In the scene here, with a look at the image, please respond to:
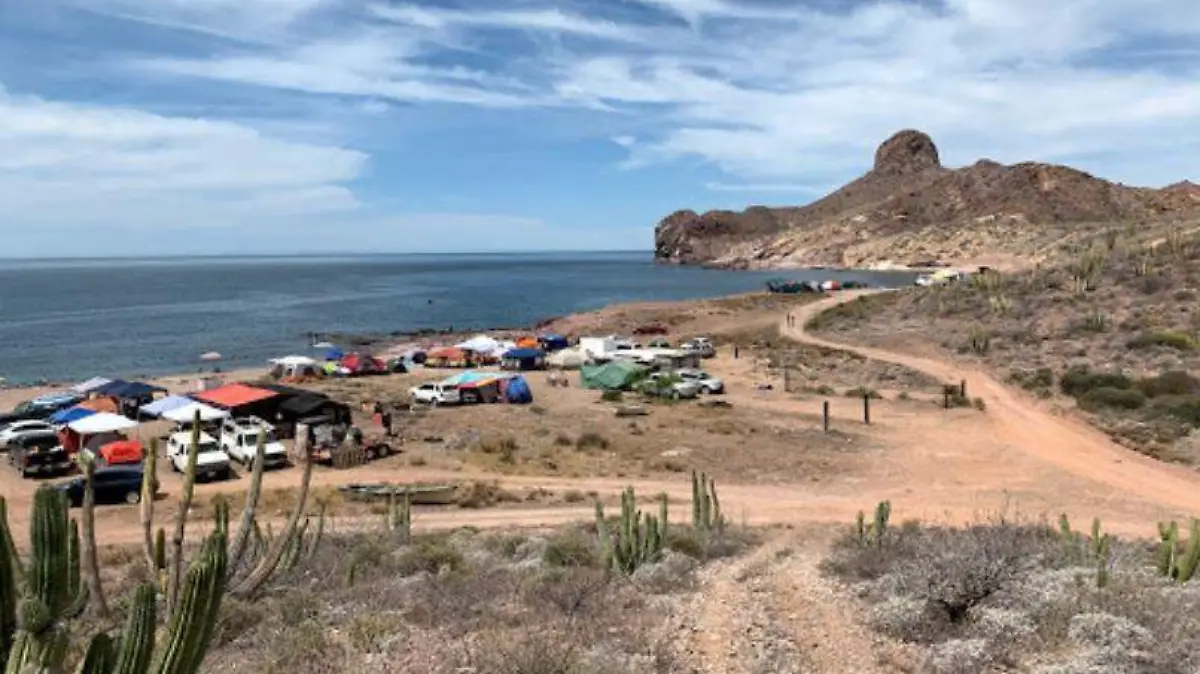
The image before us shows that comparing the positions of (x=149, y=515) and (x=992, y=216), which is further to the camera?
(x=992, y=216)

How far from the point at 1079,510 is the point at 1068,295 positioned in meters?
35.3

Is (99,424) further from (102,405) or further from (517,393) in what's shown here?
(517,393)

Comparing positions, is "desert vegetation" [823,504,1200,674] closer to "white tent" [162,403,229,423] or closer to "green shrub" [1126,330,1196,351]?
"white tent" [162,403,229,423]

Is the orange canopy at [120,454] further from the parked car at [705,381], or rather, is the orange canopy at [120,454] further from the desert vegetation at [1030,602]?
the parked car at [705,381]

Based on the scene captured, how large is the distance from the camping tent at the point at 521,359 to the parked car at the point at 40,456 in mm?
25452

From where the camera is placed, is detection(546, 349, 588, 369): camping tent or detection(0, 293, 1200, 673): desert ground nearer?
detection(0, 293, 1200, 673): desert ground

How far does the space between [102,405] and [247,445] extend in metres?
12.2

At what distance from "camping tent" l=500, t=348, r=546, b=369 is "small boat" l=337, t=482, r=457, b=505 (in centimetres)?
2671

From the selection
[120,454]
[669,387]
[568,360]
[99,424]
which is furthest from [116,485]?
[568,360]

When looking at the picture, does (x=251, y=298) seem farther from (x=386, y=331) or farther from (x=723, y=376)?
(x=723, y=376)

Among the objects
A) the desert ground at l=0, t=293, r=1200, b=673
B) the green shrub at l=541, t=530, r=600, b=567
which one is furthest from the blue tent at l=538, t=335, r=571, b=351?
the green shrub at l=541, t=530, r=600, b=567

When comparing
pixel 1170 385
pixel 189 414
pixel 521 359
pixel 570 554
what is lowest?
pixel 521 359

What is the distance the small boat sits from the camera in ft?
73.6

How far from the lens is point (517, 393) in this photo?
38.7 m
